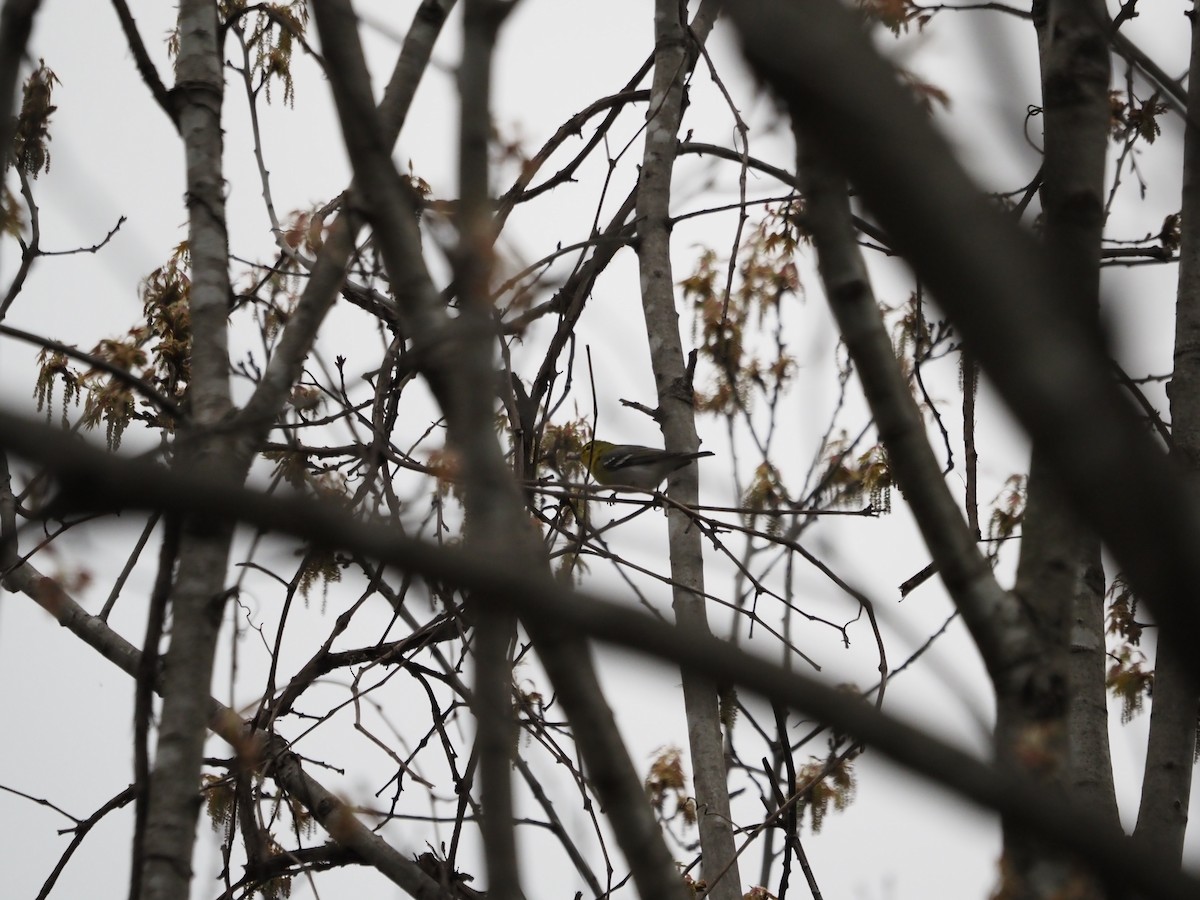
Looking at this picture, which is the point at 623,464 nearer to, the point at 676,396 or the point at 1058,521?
the point at 676,396

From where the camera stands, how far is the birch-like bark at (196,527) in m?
1.98

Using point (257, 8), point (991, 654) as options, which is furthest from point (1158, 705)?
point (257, 8)

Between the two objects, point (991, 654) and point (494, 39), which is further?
point (991, 654)

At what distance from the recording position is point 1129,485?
711 millimetres

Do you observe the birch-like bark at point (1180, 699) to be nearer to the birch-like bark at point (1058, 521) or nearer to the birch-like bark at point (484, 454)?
the birch-like bark at point (1058, 521)

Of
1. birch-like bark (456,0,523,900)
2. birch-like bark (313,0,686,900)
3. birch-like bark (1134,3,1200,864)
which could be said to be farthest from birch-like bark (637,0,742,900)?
birch-like bark (456,0,523,900)

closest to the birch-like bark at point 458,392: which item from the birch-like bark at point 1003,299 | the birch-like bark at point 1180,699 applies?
the birch-like bark at point 1003,299

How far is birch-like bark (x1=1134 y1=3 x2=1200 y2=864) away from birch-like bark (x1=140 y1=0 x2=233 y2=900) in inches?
85.4

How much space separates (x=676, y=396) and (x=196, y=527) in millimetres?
2208

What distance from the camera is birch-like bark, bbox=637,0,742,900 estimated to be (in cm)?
346

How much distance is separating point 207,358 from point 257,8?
1155 mm

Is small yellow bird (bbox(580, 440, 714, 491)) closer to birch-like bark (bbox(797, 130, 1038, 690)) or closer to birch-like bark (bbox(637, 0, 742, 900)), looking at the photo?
birch-like bark (bbox(637, 0, 742, 900))

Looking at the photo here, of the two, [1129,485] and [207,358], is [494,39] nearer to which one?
[1129,485]

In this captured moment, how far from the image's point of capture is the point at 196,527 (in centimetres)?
211
